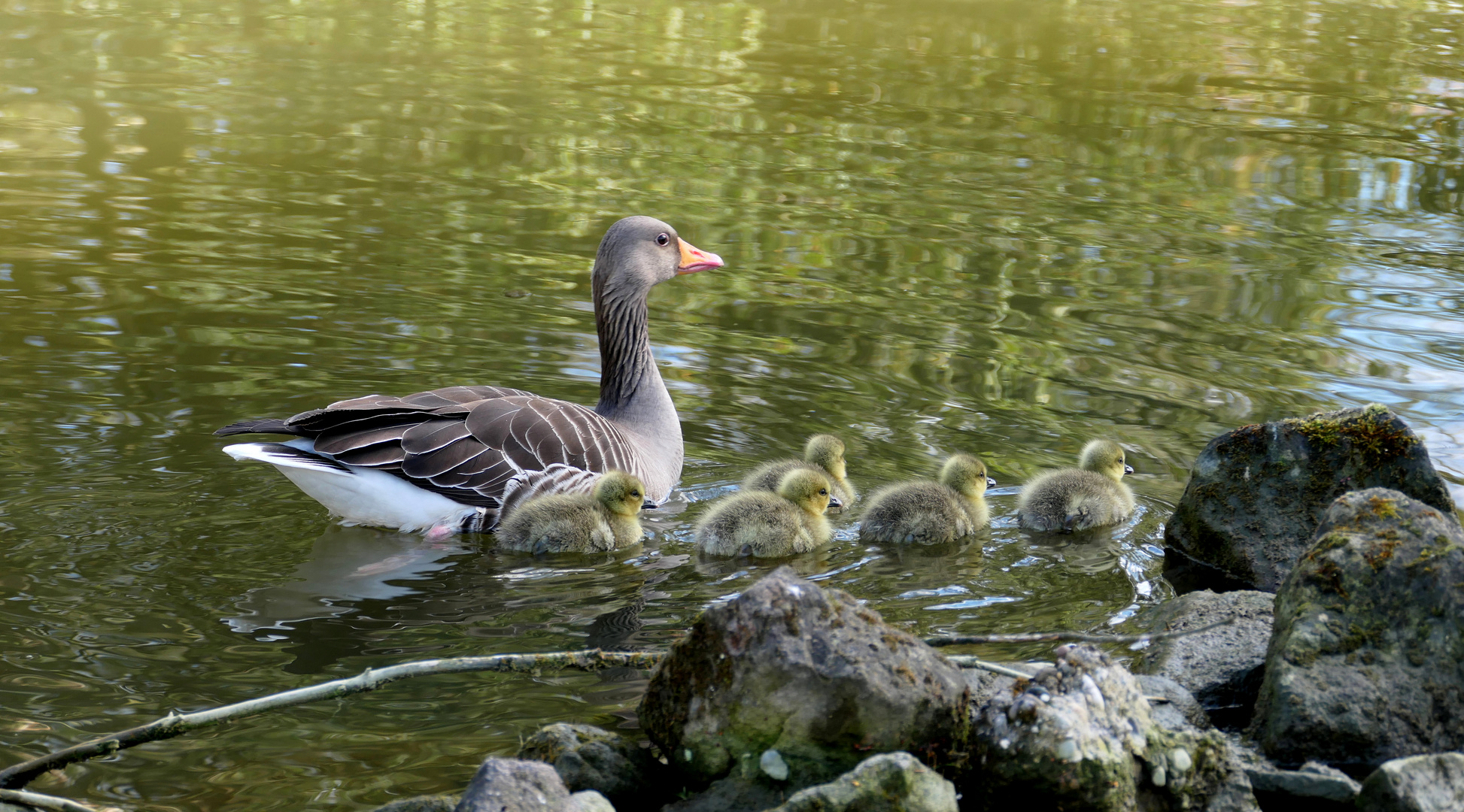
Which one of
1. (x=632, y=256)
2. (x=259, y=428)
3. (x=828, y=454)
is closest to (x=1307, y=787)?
(x=828, y=454)

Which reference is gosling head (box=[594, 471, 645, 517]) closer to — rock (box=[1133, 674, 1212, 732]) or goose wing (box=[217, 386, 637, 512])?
goose wing (box=[217, 386, 637, 512])

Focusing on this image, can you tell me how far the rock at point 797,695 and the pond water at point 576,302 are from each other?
76 centimetres

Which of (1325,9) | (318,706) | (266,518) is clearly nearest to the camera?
(318,706)

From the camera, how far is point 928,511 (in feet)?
20.6

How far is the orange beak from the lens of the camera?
834 centimetres

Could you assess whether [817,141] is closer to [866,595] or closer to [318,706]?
[866,595]

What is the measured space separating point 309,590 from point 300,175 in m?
8.30

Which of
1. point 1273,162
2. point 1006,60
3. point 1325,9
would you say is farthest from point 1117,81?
point 1325,9

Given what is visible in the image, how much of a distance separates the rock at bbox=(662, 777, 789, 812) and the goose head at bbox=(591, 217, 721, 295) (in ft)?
15.2

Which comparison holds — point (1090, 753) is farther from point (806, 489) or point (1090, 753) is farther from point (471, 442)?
point (471, 442)

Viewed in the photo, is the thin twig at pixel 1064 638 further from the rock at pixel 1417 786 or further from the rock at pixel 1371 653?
the rock at pixel 1417 786

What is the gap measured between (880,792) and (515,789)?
94 cm

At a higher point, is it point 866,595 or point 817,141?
point 817,141

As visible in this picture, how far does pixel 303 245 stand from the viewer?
35.7 ft
